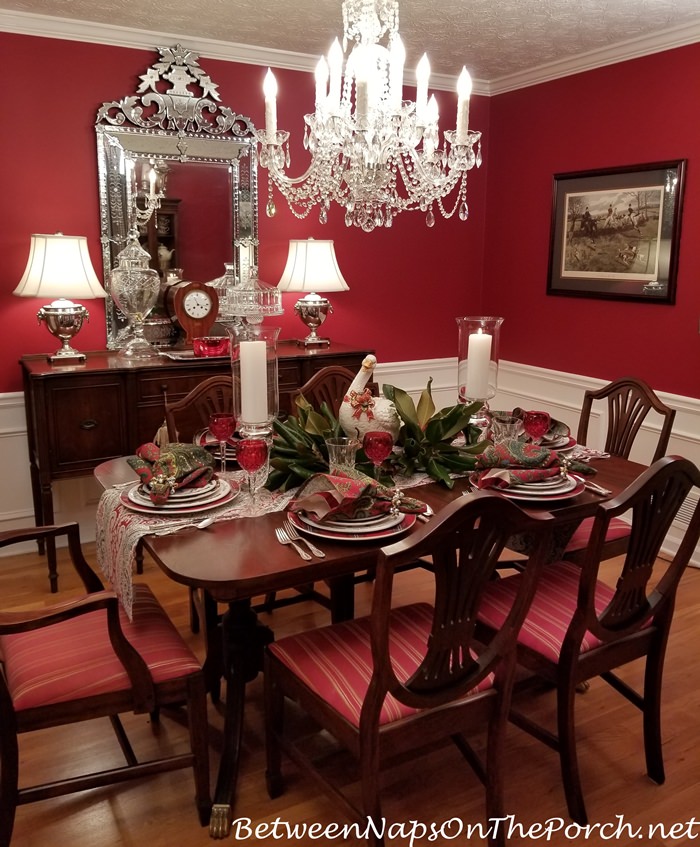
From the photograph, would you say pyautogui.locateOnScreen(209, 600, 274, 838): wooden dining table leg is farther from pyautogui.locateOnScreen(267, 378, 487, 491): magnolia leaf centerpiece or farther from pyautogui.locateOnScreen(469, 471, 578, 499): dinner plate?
pyautogui.locateOnScreen(469, 471, 578, 499): dinner plate

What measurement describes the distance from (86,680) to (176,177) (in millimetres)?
2687

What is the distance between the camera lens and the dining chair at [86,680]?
165 centimetres

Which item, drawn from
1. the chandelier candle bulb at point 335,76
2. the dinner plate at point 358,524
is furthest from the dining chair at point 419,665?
the chandelier candle bulb at point 335,76

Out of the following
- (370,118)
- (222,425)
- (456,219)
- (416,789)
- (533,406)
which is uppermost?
(370,118)

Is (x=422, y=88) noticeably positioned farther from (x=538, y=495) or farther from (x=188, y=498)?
(x=188, y=498)

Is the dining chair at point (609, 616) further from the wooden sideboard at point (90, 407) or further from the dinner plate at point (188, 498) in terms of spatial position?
the wooden sideboard at point (90, 407)

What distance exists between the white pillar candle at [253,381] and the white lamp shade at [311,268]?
1.82 m

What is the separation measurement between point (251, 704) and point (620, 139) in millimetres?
3152

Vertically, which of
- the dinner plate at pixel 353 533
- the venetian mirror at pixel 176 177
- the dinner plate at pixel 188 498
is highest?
the venetian mirror at pixel 176 177

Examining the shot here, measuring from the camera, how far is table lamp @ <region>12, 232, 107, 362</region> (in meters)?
3.22

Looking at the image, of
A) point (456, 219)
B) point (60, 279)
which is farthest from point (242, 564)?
point (456, 219)

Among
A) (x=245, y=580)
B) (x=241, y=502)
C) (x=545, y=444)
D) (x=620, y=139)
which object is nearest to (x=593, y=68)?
(x=620, y=139)

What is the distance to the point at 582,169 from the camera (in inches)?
155

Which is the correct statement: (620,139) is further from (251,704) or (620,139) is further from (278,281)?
(251,704)
